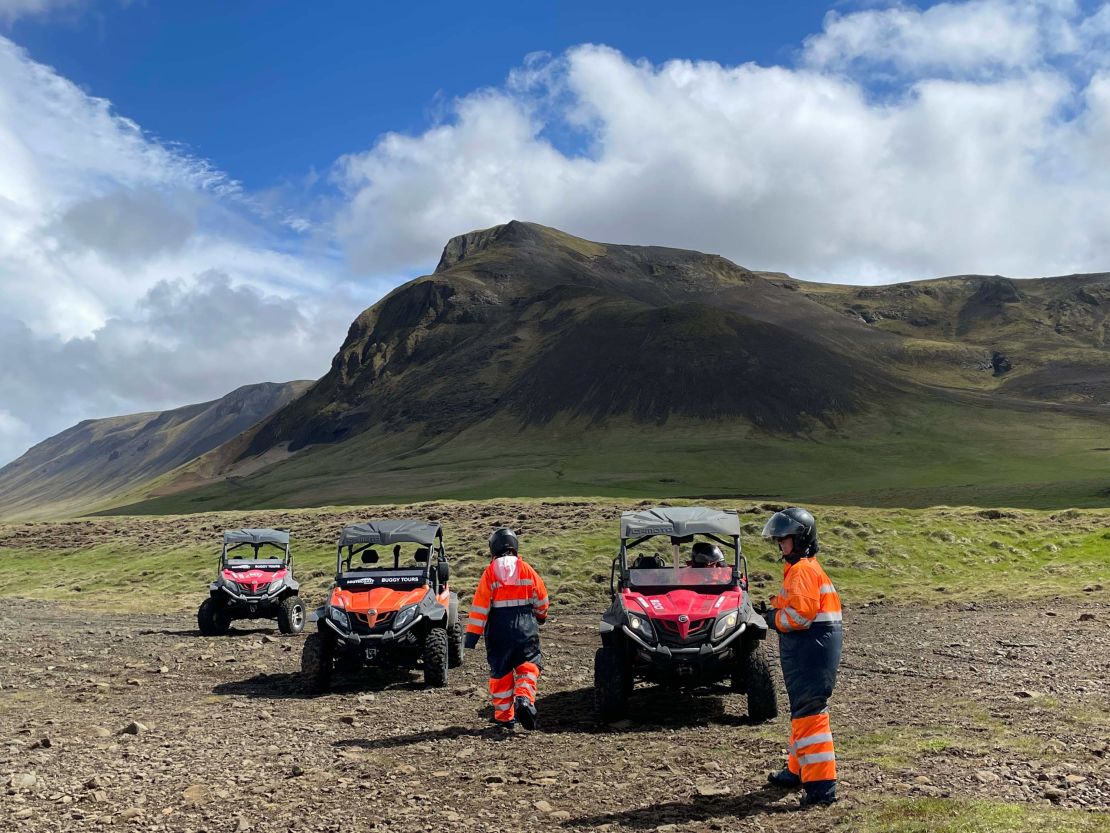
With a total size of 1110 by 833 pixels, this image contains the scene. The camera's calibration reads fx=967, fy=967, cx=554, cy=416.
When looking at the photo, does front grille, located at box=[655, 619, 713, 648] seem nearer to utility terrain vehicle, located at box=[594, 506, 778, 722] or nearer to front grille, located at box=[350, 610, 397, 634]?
utility terrain vehicle, located at box=[594, 506, 778, 722]

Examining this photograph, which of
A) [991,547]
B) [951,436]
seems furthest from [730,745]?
[951,436]

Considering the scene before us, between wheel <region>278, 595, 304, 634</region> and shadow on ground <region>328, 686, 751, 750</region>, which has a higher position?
wheel <region>278, 595, 304, 634</region>

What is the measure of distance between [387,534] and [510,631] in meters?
5.80

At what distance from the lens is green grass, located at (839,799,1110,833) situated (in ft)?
24.8

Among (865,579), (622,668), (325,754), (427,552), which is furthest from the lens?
(865,579)

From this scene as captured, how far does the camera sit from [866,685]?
15.5 metres

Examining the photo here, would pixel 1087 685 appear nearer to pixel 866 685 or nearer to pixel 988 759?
pixel 866 685

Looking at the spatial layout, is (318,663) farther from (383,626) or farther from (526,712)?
(526,712)

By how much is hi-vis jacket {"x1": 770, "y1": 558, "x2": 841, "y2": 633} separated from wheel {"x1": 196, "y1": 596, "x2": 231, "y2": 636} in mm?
18477

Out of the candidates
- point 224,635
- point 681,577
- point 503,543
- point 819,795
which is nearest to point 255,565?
point 224,635

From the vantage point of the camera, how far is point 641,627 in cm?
1307

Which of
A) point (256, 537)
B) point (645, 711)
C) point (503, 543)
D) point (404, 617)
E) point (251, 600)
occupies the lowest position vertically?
point (645, 711)

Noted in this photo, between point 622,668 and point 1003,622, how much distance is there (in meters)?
13.7

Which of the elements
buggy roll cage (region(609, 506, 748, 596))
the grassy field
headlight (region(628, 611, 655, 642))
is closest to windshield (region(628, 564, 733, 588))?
buggy roll cage (region(609, 506, 748, 596))
